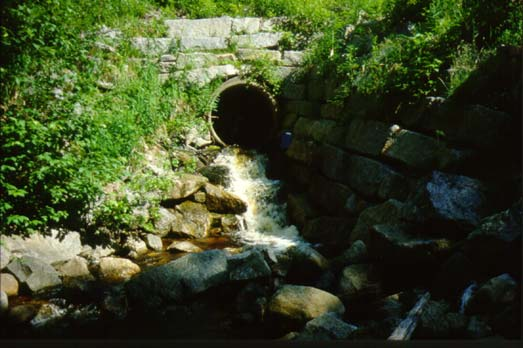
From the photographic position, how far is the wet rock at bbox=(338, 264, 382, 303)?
12.3 ft

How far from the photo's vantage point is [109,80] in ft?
16.8

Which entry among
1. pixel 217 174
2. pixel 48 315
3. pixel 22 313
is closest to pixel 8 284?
pixel 22 313

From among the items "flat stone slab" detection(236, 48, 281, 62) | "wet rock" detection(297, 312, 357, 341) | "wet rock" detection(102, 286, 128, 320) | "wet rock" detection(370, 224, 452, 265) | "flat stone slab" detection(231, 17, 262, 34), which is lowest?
"wet rock" detection(102, 286, 128, 320)

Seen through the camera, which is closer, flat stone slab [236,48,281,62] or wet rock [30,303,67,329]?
wet rock [30,303,67,329]

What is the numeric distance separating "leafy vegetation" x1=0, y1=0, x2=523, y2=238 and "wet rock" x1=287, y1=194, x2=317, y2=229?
1.73m

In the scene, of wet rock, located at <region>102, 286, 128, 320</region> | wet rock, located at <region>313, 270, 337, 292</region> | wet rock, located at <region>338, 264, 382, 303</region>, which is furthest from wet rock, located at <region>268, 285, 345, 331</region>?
wet rock, located at <region>102, 286, 128, 320</region>

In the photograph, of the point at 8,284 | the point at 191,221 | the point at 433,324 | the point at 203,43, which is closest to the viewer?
the point at 433,324

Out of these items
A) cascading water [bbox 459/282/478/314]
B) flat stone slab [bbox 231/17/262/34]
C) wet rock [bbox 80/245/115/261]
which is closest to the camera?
cascading water [bbox 459/282/478/314]

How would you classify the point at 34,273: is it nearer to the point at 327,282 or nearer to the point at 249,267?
the point at 249,267

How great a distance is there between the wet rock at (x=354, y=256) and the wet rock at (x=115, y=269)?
2.15 meters

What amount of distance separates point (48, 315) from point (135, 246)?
1428mm

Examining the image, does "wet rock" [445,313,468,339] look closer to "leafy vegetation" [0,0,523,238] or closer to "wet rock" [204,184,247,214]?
"leafy vegetation" [0,0,523,238]

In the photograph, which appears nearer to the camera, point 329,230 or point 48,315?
point 48,315

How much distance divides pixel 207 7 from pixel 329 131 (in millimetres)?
2823
